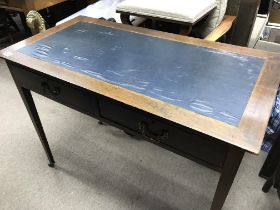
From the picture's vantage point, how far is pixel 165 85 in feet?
2.50

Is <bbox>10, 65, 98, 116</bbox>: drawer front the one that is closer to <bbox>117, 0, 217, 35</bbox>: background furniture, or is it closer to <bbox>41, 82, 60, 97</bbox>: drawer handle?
<bbox>41, 82, 60, 97</bbox>: drawer handle

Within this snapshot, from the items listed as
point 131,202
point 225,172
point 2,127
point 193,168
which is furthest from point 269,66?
point 2,127

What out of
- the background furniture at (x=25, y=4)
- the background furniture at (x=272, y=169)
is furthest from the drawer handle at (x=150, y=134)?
the background furniture at (x=25, y=4)

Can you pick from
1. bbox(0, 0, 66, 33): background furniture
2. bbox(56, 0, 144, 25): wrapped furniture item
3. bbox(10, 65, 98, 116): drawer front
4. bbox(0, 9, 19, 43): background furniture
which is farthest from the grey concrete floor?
bbox(0, 9, 19, 43): background furniture

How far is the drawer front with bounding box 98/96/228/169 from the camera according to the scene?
646mm

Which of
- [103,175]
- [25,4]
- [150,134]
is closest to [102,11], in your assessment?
[25,4]

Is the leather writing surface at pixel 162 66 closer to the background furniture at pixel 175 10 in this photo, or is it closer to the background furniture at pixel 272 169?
the background furniture at pixel 175 10

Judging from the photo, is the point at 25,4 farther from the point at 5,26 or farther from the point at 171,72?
the point at 171,72

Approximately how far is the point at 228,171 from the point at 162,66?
1.37 ft

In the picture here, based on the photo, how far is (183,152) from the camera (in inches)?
28.6

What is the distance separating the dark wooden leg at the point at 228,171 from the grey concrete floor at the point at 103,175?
0.45 metres

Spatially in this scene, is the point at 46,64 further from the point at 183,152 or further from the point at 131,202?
the point at 131,202

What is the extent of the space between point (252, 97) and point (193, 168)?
30.0 inches

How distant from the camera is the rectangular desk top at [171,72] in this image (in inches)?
25.1
